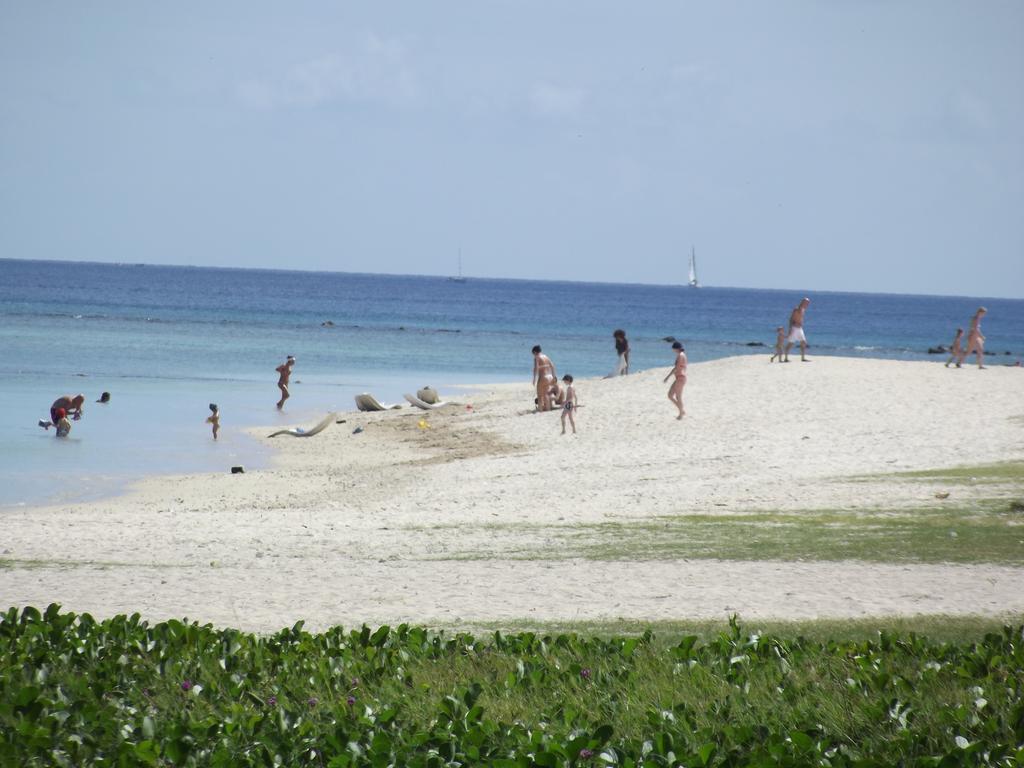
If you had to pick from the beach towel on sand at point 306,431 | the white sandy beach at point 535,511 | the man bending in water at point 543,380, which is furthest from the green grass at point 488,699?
the beach towel on sand at point 306,431

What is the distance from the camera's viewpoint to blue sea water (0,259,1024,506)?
2517 cm

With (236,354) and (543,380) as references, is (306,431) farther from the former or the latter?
(236,354)

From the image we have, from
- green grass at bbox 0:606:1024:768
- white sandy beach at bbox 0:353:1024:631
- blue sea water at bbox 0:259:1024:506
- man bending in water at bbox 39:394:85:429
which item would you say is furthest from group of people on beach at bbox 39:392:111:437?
green grass at bbox 0:606:1024:768

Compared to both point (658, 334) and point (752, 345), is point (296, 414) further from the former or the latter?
point (658, 334)

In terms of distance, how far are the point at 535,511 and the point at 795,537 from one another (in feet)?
12.4

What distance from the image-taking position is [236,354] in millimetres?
55188

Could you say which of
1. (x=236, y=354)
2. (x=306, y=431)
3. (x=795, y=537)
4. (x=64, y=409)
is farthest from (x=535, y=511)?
(x=236, y=354)

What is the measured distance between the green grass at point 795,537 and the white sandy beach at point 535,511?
0.65 ft

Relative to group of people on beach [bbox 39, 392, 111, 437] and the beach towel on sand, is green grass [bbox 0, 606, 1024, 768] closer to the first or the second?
group of people on beach [bbox 39, 392, 111, 437]

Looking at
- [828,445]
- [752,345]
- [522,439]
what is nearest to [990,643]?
[828,445]

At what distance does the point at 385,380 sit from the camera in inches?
1783

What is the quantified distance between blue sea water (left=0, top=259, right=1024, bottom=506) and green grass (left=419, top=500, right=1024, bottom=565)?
9932 millimetres

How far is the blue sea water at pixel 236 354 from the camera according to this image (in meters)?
25.2

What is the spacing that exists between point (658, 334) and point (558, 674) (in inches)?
3318
